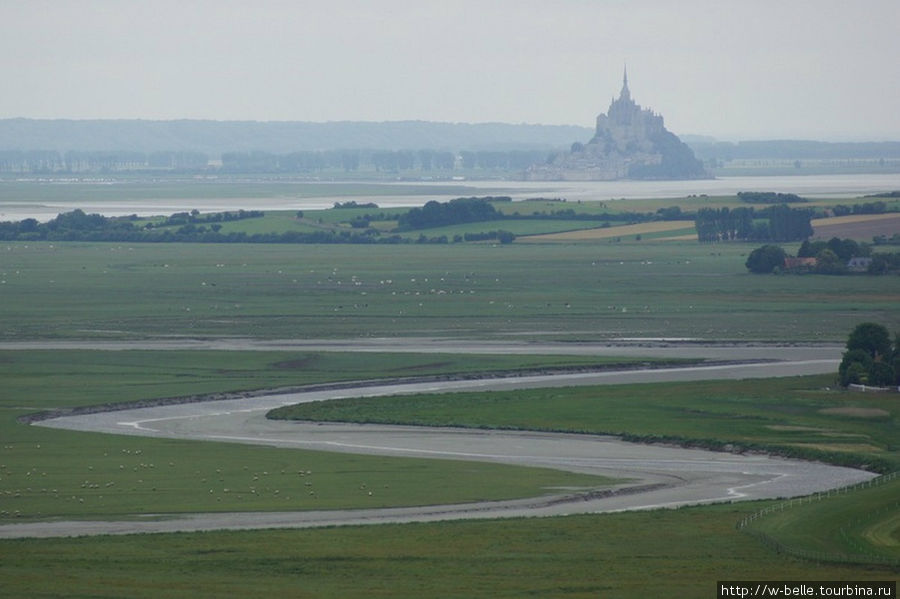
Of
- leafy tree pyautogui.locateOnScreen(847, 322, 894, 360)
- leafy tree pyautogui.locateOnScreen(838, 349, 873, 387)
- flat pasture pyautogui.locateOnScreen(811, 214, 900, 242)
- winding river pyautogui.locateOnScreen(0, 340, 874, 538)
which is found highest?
flat pasture pyautogui.locateOnScreen(811, 214, 900, 242)

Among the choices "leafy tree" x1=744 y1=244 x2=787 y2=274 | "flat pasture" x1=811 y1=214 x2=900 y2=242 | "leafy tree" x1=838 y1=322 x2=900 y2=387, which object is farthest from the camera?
"flat pasture" x1=811 y1=214 x2=900 y2=242

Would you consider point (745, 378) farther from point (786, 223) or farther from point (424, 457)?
point (786, 223)

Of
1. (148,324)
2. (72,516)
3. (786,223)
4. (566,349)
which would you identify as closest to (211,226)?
(786,223)

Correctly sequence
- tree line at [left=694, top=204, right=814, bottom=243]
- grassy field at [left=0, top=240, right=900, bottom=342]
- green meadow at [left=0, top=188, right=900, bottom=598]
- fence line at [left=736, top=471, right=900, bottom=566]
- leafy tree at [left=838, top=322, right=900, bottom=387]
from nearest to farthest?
fence line at [left=736, top=471, right=900, bottom=566] → green meadow at [left=0, top=188, right=900, bottom=598] → leafy tree at [left=838, top=322, right=900, bottom=387] → grassy field at [left=0, top=240, right=900, bottom=342] → tree line at [left=694, top=204, right=814, bottom=243]

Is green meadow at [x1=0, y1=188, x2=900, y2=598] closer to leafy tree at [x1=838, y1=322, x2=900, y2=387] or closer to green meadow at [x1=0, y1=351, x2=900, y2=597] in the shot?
green meadow at [x1=0, y1=351, x2=900, y2=597]

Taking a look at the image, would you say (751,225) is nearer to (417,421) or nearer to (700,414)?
(700,414)

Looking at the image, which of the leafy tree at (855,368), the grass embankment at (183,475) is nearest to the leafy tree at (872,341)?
the leafy tree at (855,368)

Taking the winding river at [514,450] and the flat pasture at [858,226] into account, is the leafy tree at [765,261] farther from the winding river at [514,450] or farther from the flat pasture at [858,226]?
the winding river at [514,450]

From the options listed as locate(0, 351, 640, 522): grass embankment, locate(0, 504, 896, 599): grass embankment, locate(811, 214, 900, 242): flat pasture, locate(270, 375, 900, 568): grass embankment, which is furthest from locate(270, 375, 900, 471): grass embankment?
locate(811, 214, 900, 242): flat pasture
